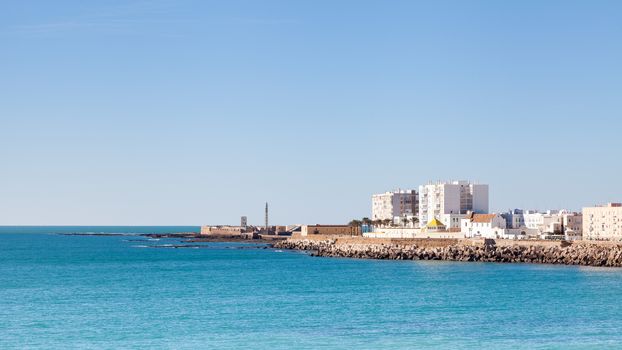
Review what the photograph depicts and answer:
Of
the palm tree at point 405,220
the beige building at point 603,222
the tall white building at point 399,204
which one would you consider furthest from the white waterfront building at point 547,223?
the tall white building at point 399,204

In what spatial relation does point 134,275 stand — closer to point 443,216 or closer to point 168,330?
point 168,330

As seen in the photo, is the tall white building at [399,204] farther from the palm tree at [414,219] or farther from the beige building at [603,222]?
the beige building at [603,222]

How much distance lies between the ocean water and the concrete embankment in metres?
5.50

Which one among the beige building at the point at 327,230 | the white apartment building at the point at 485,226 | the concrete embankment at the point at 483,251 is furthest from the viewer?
the beige building at the point at 327,230

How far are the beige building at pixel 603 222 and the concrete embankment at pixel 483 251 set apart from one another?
46.8ft

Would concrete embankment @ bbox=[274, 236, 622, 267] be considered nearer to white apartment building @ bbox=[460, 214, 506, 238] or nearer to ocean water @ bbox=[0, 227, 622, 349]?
ocean water @ bbox=[0, 227, 622, 349]

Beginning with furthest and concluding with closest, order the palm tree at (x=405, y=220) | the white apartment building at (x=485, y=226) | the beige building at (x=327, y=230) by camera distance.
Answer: the palm tree at (x=405, y=220), the beige building at (x=327, y=230), the white apartment building at (x=485, y=226)

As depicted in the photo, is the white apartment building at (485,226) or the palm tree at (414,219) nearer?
the white apartment building at (485,226)

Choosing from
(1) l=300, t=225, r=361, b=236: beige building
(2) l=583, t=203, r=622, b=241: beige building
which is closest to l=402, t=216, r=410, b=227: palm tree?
(1) l=300, t=225, r=361, b=236: beige building

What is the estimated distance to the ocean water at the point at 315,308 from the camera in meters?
41.0

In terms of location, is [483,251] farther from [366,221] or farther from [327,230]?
[366,221]

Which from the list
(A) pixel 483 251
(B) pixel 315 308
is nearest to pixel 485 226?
(A) pixel 483 251

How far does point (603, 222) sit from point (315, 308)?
2560 inches

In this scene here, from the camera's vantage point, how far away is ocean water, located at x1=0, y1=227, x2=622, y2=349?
135ft
